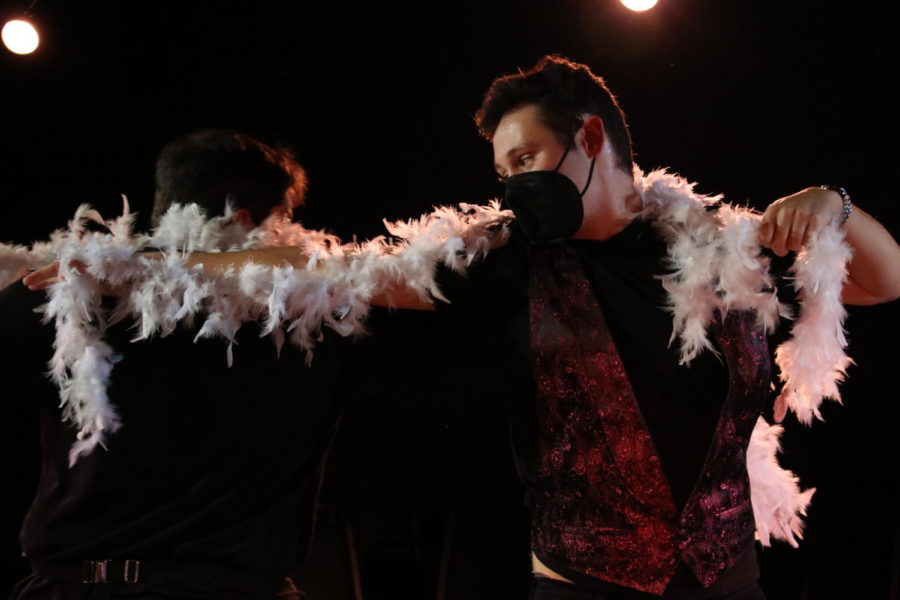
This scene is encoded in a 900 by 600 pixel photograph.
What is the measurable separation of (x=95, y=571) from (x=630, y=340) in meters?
1.02

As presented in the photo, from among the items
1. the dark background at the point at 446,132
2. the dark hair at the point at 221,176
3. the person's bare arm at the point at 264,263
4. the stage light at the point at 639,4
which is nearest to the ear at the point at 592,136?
the person's bare arm at the point at 264,263

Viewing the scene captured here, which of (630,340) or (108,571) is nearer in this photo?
(108,571)

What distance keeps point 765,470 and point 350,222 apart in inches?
70.3

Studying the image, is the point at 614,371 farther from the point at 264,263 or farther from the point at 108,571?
the point at 108,571

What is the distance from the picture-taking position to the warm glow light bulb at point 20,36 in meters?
2.51

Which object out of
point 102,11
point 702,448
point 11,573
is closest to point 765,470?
point 702,448

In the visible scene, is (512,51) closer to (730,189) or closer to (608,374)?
(730,189)

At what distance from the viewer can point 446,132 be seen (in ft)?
9.12

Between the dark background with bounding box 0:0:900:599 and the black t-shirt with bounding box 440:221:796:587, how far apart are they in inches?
42.0

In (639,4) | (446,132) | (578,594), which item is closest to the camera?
(578,594)

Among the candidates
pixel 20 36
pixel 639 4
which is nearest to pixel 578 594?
pixel 639 4

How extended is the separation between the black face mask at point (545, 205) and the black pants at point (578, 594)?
64cm

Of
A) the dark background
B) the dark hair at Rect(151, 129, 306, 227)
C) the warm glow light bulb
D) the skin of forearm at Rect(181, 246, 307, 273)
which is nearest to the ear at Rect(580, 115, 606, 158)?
the skin of forearm at Rect(181, 246, 307, 273)

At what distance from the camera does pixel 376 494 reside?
2.66 m
